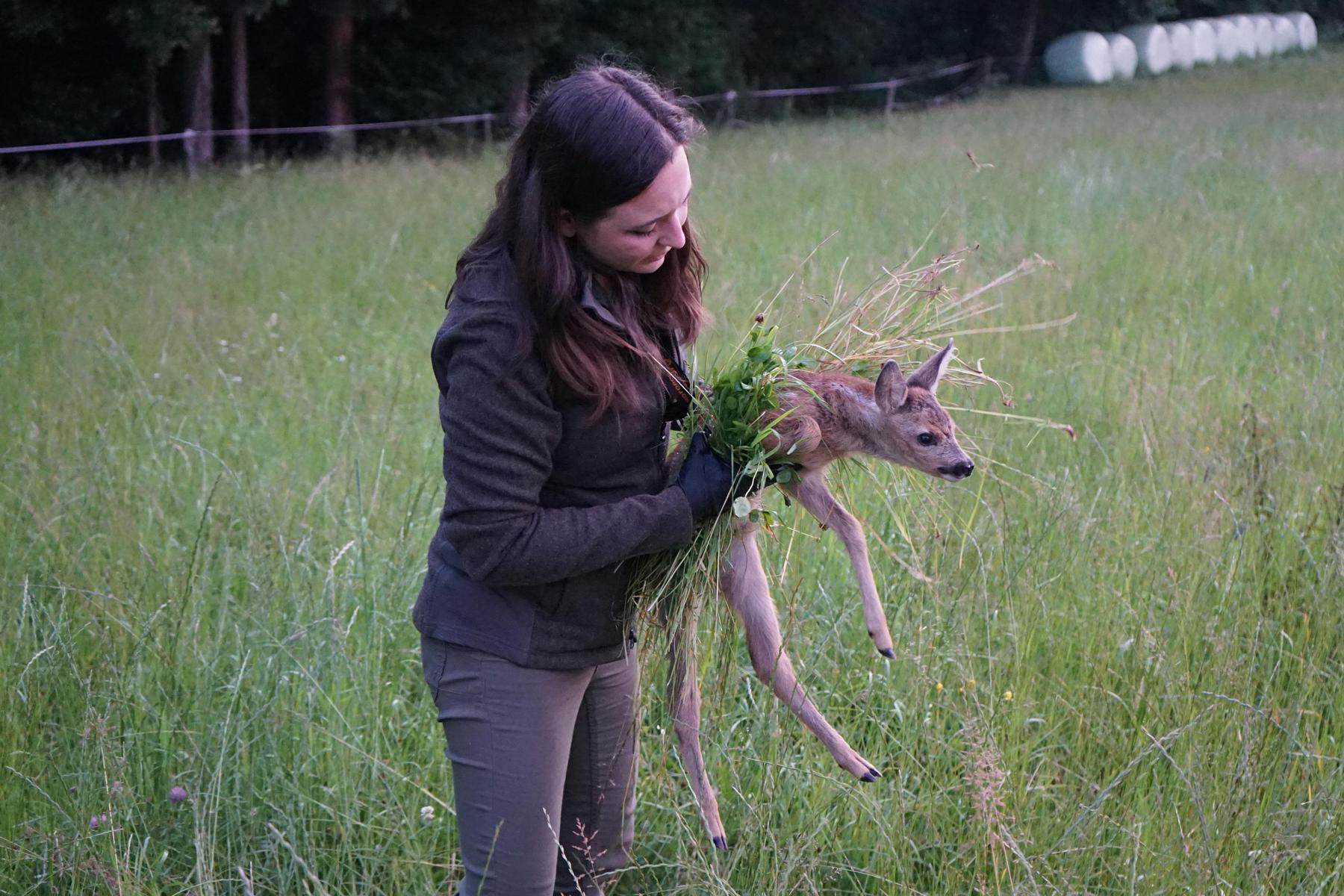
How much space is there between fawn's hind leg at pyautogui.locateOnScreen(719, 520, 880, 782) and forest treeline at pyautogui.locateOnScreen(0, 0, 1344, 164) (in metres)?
11.8

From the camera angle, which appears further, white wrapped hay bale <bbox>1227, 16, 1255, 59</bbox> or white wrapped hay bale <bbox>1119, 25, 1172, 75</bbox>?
white wrapped hay bale <bbox>1227, 16, 1255, 59</bbox>

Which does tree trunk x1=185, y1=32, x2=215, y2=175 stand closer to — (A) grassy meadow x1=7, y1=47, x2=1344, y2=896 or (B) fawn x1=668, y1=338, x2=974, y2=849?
(A) grassy meadow x1=7, y1=47, x2=1344, y2=896

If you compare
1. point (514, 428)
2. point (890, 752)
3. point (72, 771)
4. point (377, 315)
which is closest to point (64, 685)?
point (72, 771)

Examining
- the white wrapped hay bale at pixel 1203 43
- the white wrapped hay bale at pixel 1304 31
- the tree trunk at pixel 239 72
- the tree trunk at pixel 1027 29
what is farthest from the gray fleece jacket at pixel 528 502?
the white wrapped hay bale at pixel 1304 31

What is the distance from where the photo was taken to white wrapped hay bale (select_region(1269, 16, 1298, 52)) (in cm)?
3666

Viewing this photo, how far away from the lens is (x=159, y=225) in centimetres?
998

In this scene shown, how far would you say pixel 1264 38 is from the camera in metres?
36.2

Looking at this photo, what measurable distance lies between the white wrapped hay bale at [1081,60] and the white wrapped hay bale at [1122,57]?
0.80 ft

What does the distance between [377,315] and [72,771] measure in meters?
4.88

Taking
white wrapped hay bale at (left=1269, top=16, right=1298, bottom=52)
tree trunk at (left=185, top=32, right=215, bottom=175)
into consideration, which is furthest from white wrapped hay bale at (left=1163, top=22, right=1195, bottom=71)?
tree trunk at (left=185, top=32, right=215, bottom=175)

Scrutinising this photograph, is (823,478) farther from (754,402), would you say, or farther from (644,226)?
(644,226)

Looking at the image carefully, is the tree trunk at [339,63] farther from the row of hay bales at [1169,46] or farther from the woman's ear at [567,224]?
the row of hay bales at [1169,46]

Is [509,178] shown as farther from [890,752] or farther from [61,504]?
[61,504]

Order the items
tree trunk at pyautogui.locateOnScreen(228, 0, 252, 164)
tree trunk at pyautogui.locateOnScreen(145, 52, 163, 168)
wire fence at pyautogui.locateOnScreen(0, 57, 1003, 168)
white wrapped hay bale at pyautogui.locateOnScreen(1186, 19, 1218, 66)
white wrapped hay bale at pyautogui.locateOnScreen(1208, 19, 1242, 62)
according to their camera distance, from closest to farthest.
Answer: tree trunk at pyautogui.locateOnScreen(228, 0, 252, 164)
tree trunk at pyautogui.locateOnScreen(145, 52, 163, 168)
wire fence at pyautogui.locateOnScreen(0, 57, 1003, 168)
white wrapped hay bale at pyautogui.locateOnScreen(1186, 19, 1218, 66)
white wrapped hay bale at pyautogui.locateOnScreen(1208, 19, 1242, 62)
